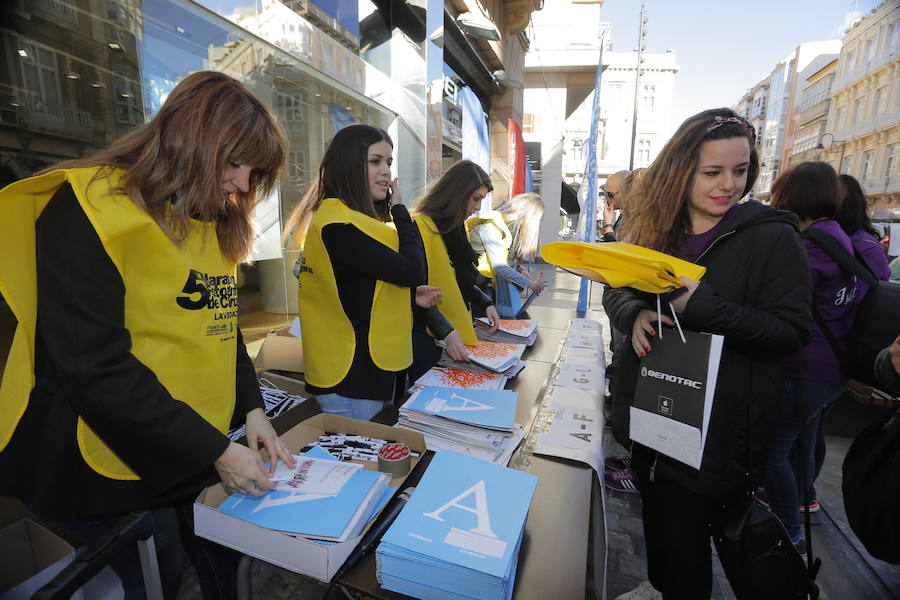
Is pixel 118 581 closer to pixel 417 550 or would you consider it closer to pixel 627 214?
pixel 417 550

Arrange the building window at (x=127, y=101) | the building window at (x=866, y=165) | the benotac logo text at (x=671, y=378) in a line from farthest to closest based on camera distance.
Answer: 1. the building window at (x=866, y=165)
2. the building window at (x=127, y=101)
3. the benotac logo text at (x=671, y=378)

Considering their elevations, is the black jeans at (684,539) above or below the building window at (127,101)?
below

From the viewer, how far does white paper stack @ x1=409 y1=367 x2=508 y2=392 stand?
1588 mm

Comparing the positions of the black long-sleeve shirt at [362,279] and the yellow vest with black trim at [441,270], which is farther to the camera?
the yellow vest with black trim at [441,270]

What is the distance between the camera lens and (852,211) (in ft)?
7.09

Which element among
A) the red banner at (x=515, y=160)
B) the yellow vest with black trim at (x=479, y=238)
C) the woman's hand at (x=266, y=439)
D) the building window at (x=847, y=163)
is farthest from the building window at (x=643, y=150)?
the woman's hand at (x=266, y=439)

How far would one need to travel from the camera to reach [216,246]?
3.52 ft

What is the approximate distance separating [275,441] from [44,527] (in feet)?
2.74

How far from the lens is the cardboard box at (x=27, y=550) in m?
1.22

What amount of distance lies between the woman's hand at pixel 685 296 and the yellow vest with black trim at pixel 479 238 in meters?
2.32

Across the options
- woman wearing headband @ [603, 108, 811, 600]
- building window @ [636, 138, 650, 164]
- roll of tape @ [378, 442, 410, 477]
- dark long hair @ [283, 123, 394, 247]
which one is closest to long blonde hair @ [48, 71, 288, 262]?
dark long hair @ [283, 123, 394, 247]

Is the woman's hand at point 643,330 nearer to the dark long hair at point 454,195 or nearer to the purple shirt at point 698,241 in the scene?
the purple shirt at point 698,241

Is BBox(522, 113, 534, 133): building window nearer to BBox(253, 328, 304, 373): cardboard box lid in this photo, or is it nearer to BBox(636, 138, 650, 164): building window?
BBox(253, 328, 304, 373): cardboard box lid

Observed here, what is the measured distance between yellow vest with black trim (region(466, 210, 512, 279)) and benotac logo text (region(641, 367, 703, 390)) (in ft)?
7.35
